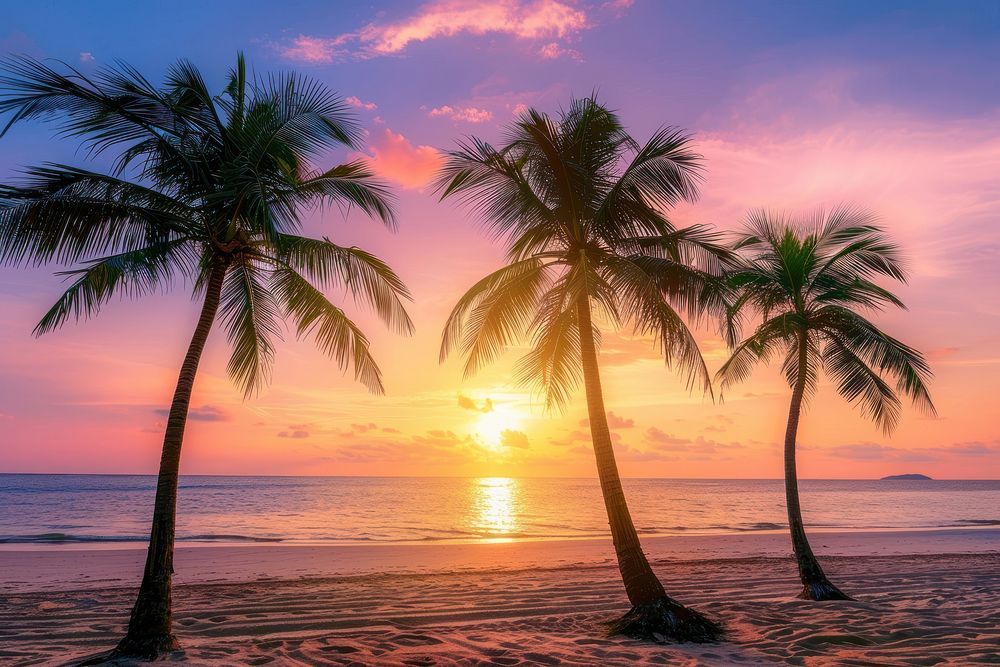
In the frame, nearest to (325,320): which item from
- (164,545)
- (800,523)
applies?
(164,545)

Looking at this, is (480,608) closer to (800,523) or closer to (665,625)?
(665,625)

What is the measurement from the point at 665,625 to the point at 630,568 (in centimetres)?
87

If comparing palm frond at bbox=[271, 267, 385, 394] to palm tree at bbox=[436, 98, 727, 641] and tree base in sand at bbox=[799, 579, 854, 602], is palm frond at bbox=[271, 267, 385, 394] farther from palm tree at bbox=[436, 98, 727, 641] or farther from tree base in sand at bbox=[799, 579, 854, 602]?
tree base in sand at bbox=[799, 579, 854, 602]

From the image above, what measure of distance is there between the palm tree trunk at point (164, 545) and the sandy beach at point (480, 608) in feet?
1.29

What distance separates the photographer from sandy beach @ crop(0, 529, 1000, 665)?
7.46 meters

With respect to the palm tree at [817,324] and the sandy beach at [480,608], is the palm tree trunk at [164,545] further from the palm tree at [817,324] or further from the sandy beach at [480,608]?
the palm tree at [817,324]

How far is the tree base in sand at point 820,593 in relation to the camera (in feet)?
35.2

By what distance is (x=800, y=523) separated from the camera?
11.5 meters

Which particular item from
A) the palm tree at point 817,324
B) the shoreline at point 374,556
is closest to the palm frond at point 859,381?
the palm tree at point 817,324

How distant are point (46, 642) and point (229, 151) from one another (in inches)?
259

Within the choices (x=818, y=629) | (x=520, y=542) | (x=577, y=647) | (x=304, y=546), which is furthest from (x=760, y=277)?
(x=304, y=546)

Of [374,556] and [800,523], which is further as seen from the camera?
[374,556]

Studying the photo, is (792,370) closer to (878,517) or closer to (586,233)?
(586,233)

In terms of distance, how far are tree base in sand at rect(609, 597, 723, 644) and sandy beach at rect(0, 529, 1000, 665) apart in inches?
10.2
